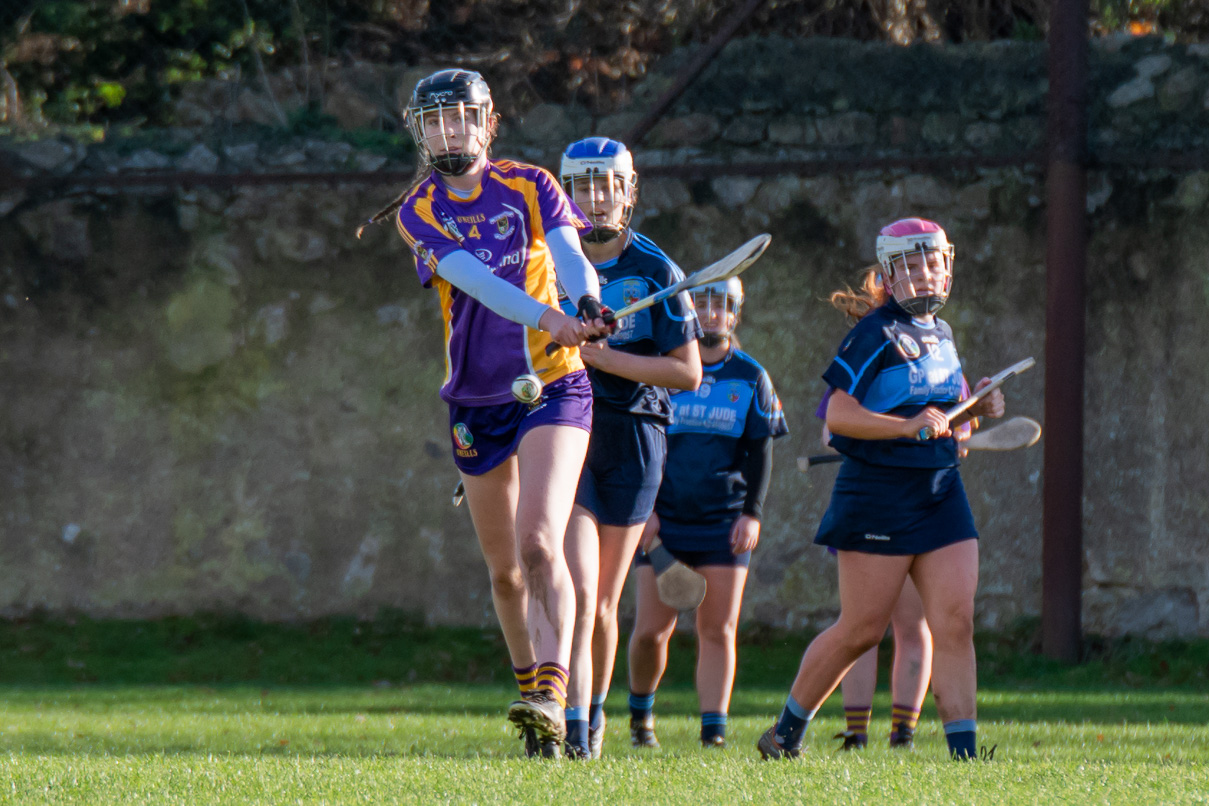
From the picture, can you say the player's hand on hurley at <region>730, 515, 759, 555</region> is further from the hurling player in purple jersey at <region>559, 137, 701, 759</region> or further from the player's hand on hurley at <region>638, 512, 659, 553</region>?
the hurling player in purple jersey at <region>559, 137, 701, 759</region>

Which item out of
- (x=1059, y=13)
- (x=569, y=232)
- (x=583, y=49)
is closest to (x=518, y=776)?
(x=569, y=232)

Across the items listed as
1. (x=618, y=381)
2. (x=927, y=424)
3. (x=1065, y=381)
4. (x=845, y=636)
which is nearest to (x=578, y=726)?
(x=845, y=636)

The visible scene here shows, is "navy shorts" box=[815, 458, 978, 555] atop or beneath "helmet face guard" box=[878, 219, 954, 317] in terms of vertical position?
beneath

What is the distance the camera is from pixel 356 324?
328 inches

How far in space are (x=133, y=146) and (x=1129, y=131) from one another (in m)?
5.73

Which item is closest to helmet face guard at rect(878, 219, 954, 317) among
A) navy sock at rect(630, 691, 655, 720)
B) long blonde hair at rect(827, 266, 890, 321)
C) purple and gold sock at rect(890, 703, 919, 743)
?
long blonde hair at rect(827, 266, 890, 321)

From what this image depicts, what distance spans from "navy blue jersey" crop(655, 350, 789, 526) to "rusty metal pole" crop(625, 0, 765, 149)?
10.3ft

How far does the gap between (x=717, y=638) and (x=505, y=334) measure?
67.0 inches

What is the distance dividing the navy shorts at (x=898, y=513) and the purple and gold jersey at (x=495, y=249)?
971 mm

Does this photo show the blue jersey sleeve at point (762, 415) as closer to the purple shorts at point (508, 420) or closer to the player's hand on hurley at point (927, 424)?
the player's hand on hurley at point (927, 424)

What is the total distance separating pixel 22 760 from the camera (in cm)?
423

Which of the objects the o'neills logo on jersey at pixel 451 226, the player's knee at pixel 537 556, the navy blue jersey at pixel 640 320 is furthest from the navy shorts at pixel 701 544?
the o'neills logo on jersey at pixel 451 226

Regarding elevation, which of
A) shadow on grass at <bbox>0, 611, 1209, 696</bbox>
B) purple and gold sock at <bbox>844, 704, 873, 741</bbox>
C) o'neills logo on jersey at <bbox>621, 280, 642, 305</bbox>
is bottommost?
shadow on grass at <bbox>0, 611, 1209, 696</bbox>

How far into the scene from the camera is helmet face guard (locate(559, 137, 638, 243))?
184 inches
